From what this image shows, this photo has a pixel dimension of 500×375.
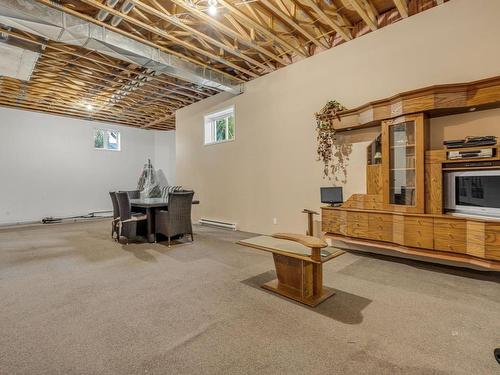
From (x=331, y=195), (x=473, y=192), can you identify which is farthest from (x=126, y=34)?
(x=473, y=192)

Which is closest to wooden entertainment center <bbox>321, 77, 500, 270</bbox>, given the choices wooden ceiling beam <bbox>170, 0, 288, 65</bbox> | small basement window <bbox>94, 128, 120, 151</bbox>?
wooden ceiling beam <bbox>170, 0, 288, 65</bbox>

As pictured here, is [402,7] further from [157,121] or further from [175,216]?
[157,121]

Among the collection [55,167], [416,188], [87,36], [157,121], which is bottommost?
[416,188]

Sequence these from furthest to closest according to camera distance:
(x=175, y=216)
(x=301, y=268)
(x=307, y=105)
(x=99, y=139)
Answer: (x=99, y=139)
(x=307, y=105)
(x=175, y=216)
(x=301, y=268)

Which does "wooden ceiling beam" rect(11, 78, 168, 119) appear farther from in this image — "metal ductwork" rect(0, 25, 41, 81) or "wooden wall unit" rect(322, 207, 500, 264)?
"wooden wall unit" rect(322, 207, 500, 264)

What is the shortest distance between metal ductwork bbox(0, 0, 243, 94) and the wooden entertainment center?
10.3 ft

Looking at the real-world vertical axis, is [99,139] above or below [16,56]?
below

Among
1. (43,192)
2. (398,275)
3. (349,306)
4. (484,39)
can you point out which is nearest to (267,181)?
(398,275)

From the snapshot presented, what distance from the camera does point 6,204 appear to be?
24.3ft

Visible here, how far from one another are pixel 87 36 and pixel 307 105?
3.55 m

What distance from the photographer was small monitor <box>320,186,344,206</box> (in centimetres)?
417

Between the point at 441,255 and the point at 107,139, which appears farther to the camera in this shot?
the point at 107,139

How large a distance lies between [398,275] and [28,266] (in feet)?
15.7

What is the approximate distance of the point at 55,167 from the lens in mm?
8148
